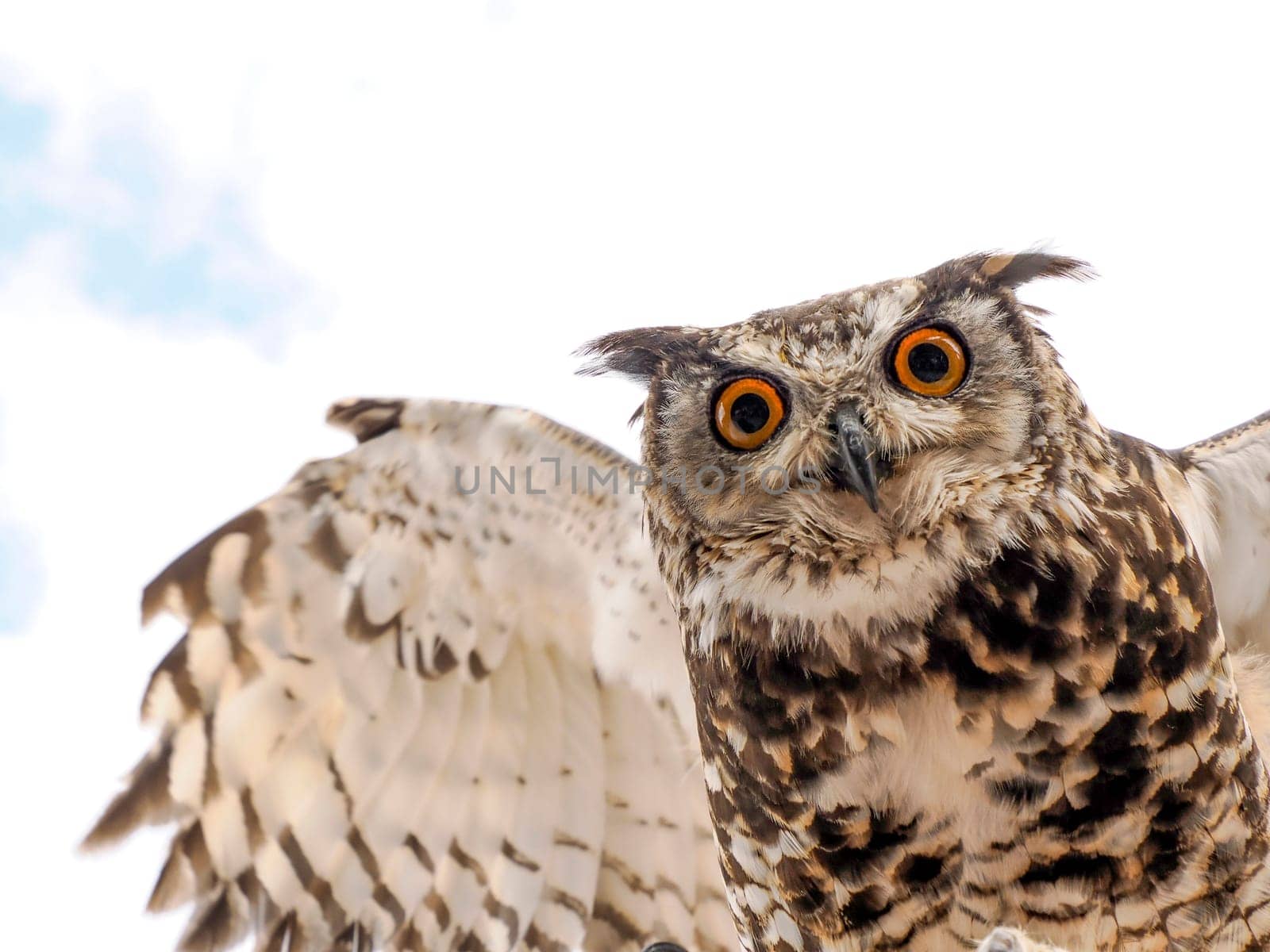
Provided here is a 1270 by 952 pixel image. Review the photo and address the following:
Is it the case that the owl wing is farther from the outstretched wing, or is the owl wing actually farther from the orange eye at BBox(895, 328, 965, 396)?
the outstretched wing

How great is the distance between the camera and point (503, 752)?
2838 millimetres

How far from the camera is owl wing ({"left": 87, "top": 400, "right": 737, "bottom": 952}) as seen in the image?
8.59ft

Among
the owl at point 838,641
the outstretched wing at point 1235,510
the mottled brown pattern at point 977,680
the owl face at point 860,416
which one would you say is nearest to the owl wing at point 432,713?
the owl at point 838,641

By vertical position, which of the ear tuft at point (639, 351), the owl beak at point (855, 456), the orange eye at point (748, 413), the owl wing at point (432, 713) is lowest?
the owl wing at point (432, 713)

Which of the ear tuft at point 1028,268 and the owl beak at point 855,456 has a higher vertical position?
the ear tuft at point 1028,268

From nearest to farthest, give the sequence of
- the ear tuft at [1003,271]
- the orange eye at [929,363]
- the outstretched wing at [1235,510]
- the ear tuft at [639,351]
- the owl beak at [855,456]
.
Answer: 1. the owl beak at [855,456]
2. the orange eye at [929,363]
3. the ear tuft at [1003,271]
4. the ear tuft at [639,351]
5. the outstretched wing at [1235,510]

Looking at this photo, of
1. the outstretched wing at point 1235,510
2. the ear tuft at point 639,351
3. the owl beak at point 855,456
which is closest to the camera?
the owl beak at point 855,456

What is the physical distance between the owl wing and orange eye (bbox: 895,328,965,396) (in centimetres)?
99

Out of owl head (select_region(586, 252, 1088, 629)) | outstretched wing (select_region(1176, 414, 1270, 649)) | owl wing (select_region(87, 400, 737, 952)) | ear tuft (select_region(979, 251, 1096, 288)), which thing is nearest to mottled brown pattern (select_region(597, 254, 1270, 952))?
owl head (select_region(586, 252, 1088, 629))

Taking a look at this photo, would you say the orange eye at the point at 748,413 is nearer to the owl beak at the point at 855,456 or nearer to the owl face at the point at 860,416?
the owl face at the point at 860,416

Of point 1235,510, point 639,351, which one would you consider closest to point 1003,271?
point 639,351

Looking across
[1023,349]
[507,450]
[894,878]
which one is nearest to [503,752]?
[507,450]

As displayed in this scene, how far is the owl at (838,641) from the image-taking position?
179cm

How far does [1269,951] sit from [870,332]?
123 centimetres
